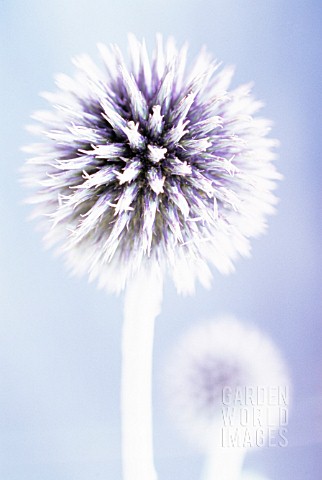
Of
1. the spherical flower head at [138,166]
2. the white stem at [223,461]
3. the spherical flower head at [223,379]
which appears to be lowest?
the white stem at [223,461]

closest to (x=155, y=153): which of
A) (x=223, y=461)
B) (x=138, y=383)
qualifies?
(x=138, y=383)

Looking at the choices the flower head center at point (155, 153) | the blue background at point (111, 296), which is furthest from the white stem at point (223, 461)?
the flower head center at point (155, 153)

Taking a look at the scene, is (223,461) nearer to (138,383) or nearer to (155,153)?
(138,383)

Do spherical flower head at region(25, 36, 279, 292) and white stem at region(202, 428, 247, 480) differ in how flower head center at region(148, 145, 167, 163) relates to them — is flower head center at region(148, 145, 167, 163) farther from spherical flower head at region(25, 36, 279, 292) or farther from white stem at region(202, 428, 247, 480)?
white stem at region(202, 428, 247, 480)

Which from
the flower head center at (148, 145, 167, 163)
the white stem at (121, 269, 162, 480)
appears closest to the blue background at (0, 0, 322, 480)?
the white stem at (121, 269, 162, 480)

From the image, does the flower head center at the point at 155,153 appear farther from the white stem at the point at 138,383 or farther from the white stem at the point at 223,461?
the white stem at the point at 223,461

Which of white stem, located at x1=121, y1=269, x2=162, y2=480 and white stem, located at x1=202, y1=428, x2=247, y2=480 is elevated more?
white stem, located at x1=121, y1=269, x2=162, y2=480

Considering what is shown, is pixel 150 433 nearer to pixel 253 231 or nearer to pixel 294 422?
pixel 294 422
